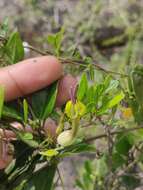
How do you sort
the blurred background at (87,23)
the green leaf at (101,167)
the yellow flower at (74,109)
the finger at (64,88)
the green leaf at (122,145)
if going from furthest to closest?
1. the blurred background at (87,23)
2. the green leaf at (101,167)
3. the green leaf at (122,145)
4. the finger at (64,88)
5. the yellow flower at (74,109)

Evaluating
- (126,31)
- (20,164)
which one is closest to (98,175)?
(20,164)

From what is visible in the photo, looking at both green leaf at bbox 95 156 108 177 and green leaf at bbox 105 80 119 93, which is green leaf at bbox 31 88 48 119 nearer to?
green leaf at bbox 105 80 119 93

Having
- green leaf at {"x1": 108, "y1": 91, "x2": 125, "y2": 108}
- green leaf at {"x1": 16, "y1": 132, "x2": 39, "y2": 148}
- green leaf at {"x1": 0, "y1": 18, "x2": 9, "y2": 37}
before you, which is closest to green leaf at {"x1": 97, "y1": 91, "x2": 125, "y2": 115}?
green leaf at {"x1": 108, "y1": 91, "x2": 125, "y2": 108}

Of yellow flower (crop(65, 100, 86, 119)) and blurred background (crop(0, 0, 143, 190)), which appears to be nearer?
yellow flower (crop(65, 100, 86, 119))

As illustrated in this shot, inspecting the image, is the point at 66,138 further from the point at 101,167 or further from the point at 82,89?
the point at 101,167

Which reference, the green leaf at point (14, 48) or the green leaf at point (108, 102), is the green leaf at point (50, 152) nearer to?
the green leaf at point (108, 102)

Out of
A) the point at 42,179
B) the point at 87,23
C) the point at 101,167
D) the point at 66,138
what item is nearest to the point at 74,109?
the point at 66,138

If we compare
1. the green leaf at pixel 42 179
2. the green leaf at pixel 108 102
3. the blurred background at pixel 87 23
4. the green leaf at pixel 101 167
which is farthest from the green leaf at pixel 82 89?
the blurred background at pixel 87 23
